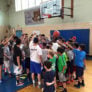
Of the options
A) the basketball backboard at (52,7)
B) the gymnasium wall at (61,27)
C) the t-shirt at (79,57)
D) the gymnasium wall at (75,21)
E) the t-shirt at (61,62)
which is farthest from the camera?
the basketball backboard at (52,7)

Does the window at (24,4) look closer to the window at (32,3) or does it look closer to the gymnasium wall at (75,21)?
the window at (32,3)

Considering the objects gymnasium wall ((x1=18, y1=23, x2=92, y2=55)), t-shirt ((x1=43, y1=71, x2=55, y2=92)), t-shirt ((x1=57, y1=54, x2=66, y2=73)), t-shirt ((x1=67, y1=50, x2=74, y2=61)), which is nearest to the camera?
t-shirt ((x1=43, y1=71, x2=55, y2=92))

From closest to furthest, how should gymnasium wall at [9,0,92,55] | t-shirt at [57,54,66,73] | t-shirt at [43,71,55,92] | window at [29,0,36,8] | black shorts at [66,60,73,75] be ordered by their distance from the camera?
1. t-shirt at [43,71,55,92]
2. t-shirt at [57,54,66,73]
3. black shorts at [66,60,73,75]
4. gymnasium wall at [9,0,92,55]
5. window at [29,0,36,8]

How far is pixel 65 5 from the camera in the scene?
8.03 meters

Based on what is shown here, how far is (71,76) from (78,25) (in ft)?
13.7

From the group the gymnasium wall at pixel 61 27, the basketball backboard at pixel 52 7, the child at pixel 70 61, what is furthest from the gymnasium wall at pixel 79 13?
the child at pixel 70 61

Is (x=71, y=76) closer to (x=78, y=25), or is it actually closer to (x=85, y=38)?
(x=85, y=38)

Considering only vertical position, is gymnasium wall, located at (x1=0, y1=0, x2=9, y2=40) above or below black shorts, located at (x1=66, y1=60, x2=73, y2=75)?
above

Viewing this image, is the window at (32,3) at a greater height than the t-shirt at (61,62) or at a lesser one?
greater

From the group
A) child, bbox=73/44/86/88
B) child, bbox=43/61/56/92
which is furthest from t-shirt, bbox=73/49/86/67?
child, bbox=43/61/56/92

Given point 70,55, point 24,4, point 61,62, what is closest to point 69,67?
point 70,55

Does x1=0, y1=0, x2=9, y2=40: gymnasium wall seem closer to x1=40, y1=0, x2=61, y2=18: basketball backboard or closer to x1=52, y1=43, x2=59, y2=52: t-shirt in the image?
x1=40, y1=0, x2=61, y2=18: basketball backboard

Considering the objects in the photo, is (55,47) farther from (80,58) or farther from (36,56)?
(80,58)

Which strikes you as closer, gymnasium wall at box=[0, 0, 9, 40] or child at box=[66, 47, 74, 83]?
child at box=[66, 47, 74, 83]
